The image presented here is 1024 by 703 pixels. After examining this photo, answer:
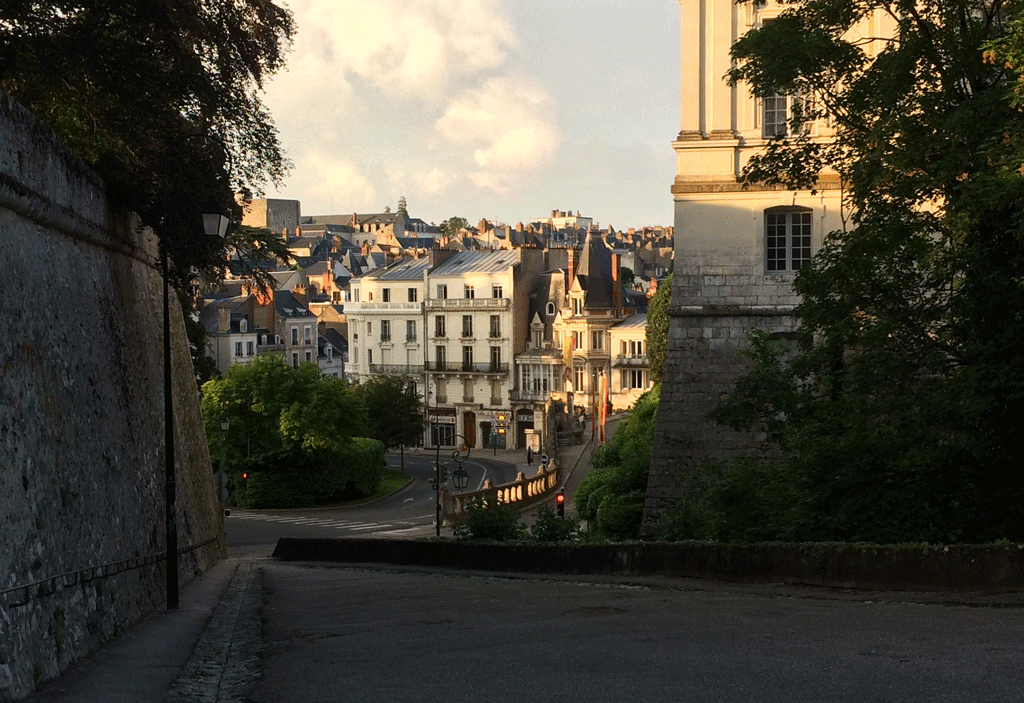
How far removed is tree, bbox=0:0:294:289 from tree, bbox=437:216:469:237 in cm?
16138

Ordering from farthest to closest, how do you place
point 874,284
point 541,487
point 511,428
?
point 511,428, point 541,487, point 874,284

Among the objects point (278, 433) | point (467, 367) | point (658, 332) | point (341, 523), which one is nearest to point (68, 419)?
point (341, 523)

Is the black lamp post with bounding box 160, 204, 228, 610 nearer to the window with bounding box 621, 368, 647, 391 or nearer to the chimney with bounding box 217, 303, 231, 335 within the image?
the window with bounding box 621, 368, 647, 391

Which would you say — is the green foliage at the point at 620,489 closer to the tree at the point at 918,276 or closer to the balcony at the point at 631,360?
the tree at the point at 918,276

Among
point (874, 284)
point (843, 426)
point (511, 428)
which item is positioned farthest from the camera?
point (511, 428)

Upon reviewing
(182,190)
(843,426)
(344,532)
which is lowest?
(344,532)

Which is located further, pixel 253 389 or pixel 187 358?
pixel 253 389

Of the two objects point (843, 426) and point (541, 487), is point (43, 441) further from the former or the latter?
point (541, 487)

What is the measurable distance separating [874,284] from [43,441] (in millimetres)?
10426

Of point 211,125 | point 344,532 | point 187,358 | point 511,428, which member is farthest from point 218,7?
point 511,428

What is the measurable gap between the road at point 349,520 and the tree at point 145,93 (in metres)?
23.0

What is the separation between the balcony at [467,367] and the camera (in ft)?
312

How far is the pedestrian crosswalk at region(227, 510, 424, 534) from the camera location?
2013 inches

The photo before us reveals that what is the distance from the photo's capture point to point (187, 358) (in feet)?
83.2
